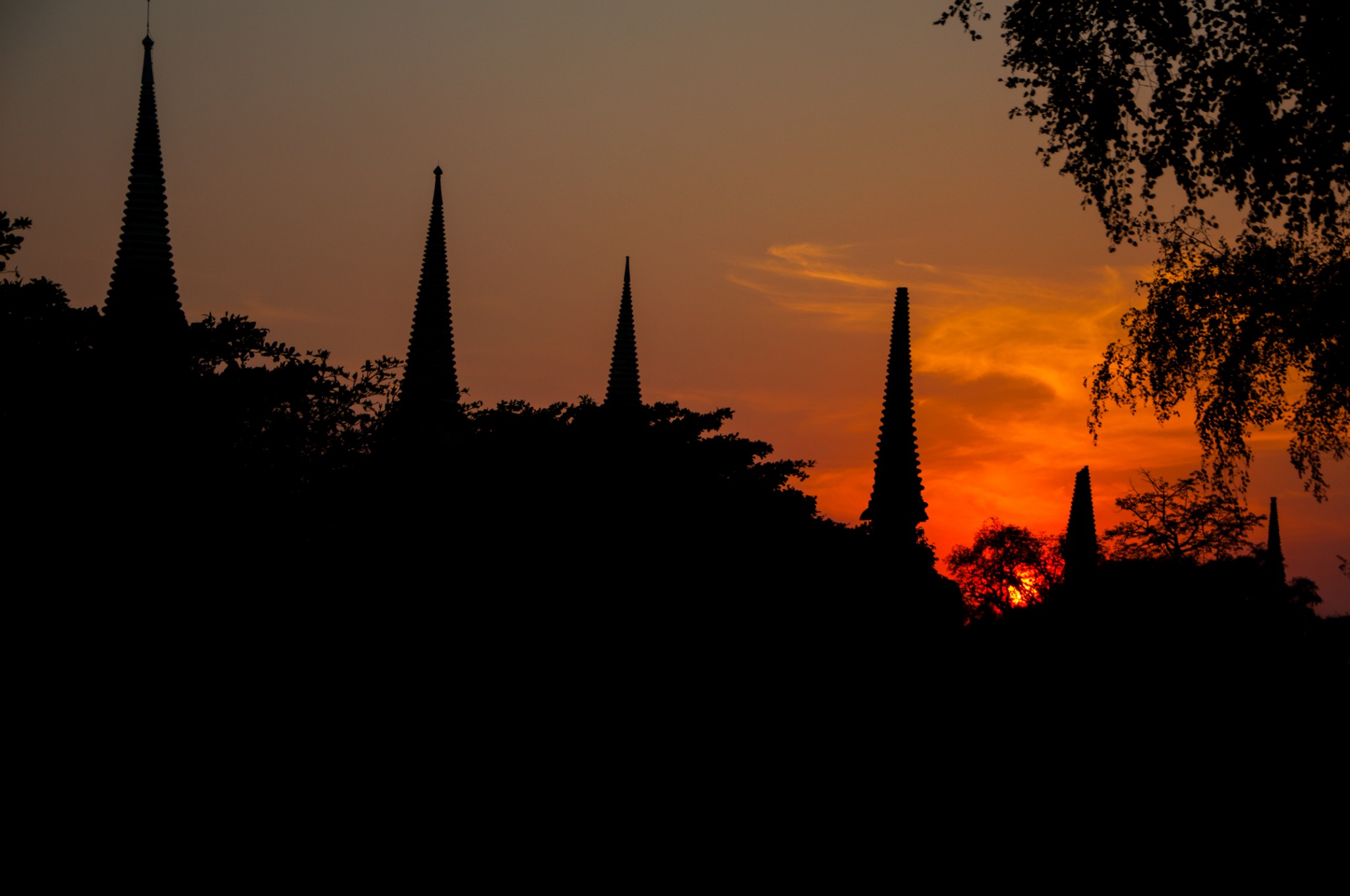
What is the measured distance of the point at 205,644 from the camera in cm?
2403

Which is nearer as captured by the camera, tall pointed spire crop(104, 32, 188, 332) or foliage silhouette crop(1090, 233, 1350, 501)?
foliage silhouette crop(1090, 233, 1350, 501)

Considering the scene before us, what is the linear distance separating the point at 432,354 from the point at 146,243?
11407 millimetres

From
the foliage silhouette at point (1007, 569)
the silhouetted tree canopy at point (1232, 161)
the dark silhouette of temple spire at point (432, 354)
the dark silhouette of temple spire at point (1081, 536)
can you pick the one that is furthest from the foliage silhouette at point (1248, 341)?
the foliage silhouette at point (1007, 569)

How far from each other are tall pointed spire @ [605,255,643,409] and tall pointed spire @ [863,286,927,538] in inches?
1109

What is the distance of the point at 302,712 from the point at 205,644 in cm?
309

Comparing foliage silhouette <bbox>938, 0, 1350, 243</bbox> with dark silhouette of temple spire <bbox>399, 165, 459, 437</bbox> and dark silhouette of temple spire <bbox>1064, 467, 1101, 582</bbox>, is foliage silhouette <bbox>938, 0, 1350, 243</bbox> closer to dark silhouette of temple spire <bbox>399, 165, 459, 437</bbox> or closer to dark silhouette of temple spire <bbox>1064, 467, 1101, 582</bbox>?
dark silhouette of temple spire <bbox>1064, 467, 1101, 582</bbox>

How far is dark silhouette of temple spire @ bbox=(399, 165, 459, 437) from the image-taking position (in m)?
54.4

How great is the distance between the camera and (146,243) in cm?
5662

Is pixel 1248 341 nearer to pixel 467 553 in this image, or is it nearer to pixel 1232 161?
pixel 1232 161

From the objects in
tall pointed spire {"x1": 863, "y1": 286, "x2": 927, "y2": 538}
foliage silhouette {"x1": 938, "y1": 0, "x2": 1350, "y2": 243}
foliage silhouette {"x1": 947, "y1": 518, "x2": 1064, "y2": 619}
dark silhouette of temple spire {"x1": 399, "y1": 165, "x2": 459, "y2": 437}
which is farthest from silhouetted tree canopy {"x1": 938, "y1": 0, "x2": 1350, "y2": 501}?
foliage silhouette {"x1": 947, "y1": 518, "x2": 1064, "y2": 619}

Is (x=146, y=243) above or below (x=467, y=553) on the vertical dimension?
above

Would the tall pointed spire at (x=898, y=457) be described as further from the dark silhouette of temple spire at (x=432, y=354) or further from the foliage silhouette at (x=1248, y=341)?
the dark silhouette of temple spire at (x=432, y=354)

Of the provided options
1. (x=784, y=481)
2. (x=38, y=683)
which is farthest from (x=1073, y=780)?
(x=784, y=481)

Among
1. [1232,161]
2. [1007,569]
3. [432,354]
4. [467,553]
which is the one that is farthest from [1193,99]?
[1007,569]
